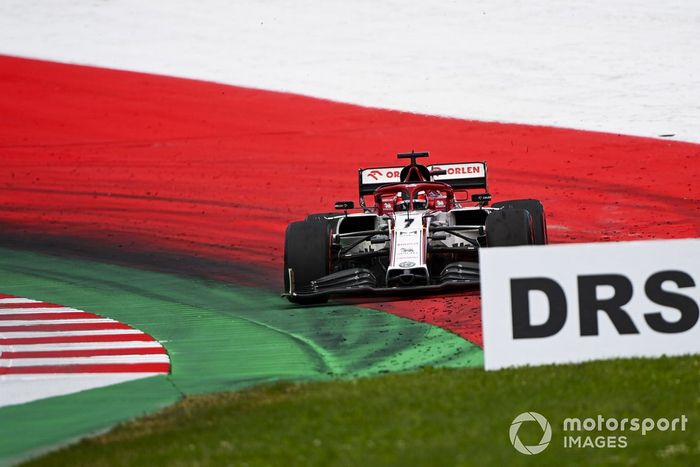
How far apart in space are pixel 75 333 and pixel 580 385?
7.48 m

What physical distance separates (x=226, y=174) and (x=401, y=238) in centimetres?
909

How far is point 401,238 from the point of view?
54.4 ft

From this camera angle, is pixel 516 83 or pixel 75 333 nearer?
pixel 75 333

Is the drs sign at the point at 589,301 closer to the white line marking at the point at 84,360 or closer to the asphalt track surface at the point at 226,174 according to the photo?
the white line marking at the point at 84,360

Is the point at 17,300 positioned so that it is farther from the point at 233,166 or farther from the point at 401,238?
the point at 233,166

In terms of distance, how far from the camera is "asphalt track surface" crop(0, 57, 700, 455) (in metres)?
20.2

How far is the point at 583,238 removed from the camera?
66.9 ft

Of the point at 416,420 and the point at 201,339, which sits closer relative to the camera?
the point at 416,420

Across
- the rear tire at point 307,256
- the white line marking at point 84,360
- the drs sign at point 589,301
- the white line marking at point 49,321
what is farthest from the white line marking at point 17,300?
the drs sign at point 589,301

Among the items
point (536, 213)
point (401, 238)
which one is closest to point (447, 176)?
point (536, 213)

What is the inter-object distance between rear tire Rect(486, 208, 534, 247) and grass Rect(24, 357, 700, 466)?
499cm

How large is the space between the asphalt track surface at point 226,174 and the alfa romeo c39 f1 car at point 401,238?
412 mm

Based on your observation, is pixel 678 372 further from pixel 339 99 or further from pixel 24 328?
pixel 339 99

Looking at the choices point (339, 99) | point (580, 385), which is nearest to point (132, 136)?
point (339, 99)
